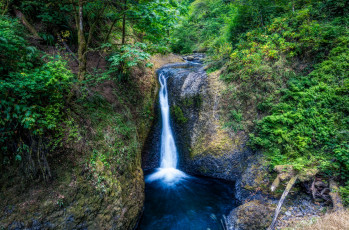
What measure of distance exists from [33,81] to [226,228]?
6.33 meters

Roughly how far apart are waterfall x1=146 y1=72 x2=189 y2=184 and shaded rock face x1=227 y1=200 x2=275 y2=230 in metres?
2.84

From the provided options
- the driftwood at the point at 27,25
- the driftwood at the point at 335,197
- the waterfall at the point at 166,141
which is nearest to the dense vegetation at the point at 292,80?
the driftwood at the point at 335,197

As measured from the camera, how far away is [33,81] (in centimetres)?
281

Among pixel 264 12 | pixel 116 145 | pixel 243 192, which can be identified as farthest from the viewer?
pixel 264 12

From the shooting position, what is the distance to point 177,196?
21.2 ft

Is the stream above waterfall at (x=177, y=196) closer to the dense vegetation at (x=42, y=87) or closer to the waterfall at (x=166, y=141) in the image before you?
the waterfall at (x=166, y=141)

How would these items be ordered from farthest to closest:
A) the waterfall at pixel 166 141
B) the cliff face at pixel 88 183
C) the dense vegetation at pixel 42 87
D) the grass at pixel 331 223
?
the waterfall at pixel 166 141, the grass at pixel 331 223, the cliff face at pixel 88 183, the dense vegetation at pixel 42 87

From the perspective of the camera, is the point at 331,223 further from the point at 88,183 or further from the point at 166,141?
the point at 166,141

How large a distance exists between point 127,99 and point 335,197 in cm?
757

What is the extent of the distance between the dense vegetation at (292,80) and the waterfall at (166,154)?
3.15 metres

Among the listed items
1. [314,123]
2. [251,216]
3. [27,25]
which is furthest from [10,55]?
[314,123]

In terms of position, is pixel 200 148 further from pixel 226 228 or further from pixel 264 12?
pixel 264 12

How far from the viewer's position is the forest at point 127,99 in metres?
3.08

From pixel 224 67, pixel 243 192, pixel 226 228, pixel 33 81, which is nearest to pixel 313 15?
pixel 224 67
